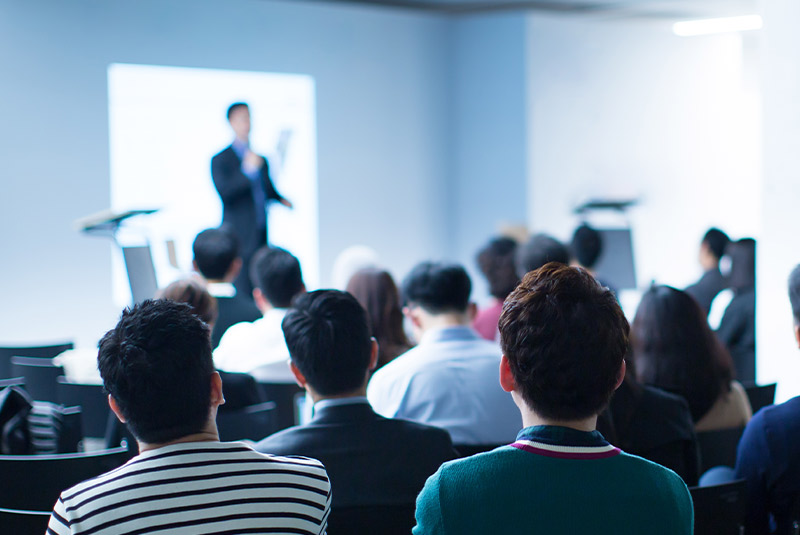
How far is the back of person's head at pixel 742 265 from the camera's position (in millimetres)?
4332

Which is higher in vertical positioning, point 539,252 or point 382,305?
point 539,252

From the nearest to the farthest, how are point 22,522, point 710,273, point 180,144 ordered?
point 22,522 → point 710,273 → point 180,144

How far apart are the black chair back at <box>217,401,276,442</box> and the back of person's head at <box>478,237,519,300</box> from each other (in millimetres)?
1664

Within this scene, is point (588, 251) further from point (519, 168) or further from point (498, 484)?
point (498, 484)

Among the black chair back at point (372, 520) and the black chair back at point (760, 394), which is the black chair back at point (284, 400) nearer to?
the black chair back at point (372, 520)

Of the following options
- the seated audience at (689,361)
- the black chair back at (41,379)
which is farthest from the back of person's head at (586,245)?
Answer: the black chair back at (41,379)

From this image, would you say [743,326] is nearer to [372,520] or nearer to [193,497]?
[372,520]

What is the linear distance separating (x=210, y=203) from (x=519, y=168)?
285 cm

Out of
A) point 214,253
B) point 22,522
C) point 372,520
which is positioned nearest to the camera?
point 22,522

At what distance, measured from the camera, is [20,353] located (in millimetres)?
3771

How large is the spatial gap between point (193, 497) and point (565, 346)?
0.58 m

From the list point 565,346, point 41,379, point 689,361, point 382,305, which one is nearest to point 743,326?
point 689,361

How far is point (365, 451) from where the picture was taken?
1.68 metres

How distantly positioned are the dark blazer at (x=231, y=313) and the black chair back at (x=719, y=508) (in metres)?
2.31
